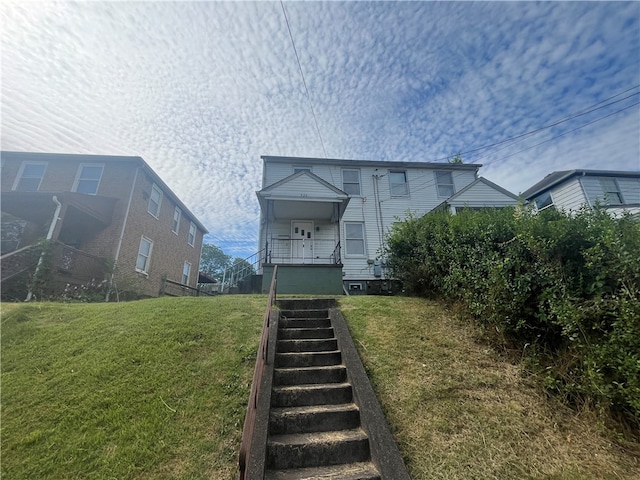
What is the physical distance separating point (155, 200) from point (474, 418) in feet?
54.2

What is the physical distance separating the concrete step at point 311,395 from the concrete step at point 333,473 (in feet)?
2.61

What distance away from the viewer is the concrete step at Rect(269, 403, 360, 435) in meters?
3.28

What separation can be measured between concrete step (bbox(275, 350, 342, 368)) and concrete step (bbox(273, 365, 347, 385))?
9.5 inches

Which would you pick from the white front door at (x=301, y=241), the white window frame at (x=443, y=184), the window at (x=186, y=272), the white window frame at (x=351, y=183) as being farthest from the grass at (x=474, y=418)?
the window at (x=186, y=272)

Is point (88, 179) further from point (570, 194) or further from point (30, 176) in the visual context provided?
point (570, 194)

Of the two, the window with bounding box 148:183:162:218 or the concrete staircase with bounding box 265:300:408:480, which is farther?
the window with bounding box 148:183:162:218

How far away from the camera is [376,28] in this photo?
24.4 ft

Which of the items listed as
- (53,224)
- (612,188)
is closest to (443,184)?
(612,188)

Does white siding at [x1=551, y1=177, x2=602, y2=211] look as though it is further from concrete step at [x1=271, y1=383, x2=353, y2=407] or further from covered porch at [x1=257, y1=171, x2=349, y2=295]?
concrete step at [x1=271, y1=383, x2=353, y2=407]

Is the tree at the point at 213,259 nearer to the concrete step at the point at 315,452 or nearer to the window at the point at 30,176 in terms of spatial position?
the window at the point at 30,176

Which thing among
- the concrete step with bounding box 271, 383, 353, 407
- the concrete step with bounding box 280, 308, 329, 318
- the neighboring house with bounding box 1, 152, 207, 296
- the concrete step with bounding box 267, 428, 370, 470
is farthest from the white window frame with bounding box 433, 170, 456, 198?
the neighboring house with bounding box 1, 152, 207, 296

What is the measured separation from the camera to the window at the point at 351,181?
14.8 meters

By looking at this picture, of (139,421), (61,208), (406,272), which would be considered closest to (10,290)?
(61,208)

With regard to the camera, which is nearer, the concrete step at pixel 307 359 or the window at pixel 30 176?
the concrete step at pixel 307 359
